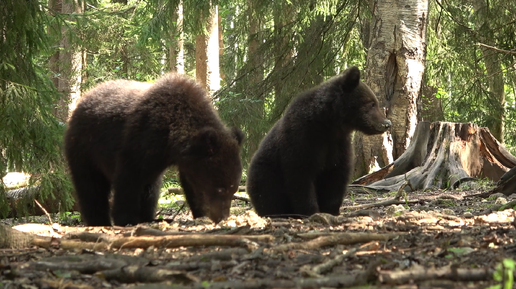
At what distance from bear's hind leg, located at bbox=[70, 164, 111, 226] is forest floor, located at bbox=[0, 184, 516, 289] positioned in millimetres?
2250

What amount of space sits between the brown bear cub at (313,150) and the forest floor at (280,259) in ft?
4.75

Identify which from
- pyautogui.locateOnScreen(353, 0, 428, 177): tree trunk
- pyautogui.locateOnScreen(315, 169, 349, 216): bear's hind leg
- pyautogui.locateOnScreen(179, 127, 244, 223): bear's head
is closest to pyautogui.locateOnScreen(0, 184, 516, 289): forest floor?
pyautogui.locateOnScreen(179, 127, 244, 223): bear's head

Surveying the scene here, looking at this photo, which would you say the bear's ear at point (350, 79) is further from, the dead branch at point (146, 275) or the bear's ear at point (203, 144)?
the dead branch at point (146, 275)

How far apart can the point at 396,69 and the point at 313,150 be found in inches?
223

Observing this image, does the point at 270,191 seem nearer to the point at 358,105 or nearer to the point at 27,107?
the point at 358,105

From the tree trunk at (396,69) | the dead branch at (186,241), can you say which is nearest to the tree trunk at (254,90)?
the tree trunk at (396,69)

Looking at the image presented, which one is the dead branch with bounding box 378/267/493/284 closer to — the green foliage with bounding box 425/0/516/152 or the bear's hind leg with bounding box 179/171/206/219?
the bear's hind leg with bounding box 179/171/206/219

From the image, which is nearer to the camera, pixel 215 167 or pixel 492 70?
pixel 215 167

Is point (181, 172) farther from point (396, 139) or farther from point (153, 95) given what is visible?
point (396, 139)

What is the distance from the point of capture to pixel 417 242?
4.16 meters

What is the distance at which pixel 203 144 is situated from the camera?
6.25m

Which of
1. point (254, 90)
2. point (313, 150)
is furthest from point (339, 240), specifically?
point (254, 90)

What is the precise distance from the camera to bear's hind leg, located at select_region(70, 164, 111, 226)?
23.6 ft

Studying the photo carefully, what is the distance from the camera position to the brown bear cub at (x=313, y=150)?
6.69 metres
